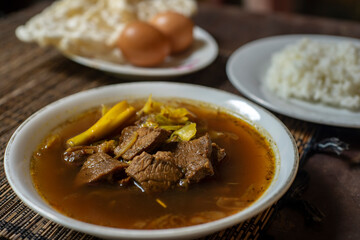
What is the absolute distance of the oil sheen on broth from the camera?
55.8 inches

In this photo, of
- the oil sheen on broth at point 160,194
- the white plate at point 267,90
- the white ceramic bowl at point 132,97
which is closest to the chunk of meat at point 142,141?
the oil sheen on broth at point 160,194

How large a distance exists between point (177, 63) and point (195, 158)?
4.91ft

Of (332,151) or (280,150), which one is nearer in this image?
(280,150)

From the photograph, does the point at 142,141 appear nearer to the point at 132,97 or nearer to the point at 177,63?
the point at 132,97

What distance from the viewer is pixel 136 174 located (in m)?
1.55

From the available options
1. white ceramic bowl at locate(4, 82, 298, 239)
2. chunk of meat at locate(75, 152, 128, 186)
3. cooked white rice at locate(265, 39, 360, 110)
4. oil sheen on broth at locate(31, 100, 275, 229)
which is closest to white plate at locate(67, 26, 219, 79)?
white ceramic bowl at locate(4, 82, 298, 239)

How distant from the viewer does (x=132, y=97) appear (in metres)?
2.18

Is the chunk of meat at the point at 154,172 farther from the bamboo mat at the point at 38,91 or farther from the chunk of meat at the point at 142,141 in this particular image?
the bamboo mat at the point at 38,91

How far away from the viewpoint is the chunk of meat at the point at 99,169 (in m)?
1.57

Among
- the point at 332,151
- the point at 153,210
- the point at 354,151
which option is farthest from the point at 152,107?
the point at 354,151

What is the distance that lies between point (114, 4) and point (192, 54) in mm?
A: 805

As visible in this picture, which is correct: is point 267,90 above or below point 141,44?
below

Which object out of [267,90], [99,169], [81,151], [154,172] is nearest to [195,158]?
[154,172]

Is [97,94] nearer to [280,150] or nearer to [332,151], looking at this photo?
[280,150]
